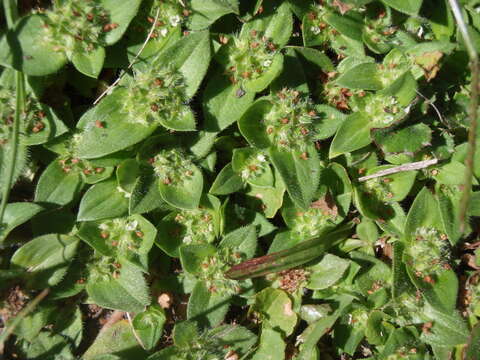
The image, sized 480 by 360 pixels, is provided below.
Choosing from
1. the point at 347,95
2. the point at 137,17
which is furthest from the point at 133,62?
the point at 347,95

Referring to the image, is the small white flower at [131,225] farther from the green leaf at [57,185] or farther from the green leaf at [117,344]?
the green leaf at [117,344]

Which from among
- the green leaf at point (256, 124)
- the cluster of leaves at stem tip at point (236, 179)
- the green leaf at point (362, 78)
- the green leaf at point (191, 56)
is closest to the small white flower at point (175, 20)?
the cluster of leaves at stem tip at point (236, 179)

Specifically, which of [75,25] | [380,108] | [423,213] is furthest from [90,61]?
[423,213]

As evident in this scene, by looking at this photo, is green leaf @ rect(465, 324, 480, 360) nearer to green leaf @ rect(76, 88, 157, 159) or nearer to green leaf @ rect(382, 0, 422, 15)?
green leaf @ rect(382, 0, 422, 15)

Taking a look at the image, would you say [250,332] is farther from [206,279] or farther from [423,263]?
[423,263]

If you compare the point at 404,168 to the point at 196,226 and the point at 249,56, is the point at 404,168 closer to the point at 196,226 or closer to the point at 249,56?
the point at 249,56

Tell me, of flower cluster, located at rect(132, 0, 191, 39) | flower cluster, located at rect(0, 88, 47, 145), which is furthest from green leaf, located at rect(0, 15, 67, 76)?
flower cluster, located at rect(132, 0, 191, 39)
